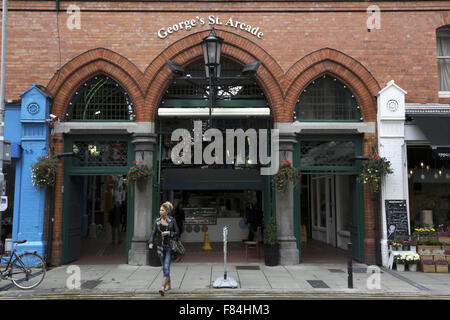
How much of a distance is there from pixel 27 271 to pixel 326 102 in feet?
30.1

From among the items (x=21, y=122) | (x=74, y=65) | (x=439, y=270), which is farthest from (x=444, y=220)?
(x=21, y=122)

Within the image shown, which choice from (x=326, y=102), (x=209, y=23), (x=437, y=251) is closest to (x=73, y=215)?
(x=209, y=23)

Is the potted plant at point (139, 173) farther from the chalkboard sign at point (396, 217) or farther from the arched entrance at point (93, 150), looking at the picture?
the chalkboard sign at point (396, 217)

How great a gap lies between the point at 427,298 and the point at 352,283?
4.70ft

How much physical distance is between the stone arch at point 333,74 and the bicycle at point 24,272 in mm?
7450

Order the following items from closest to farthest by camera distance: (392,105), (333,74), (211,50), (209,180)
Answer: (211,50) < (392,105) < (333,74) < (209,180)

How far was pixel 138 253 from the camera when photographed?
34.3ft

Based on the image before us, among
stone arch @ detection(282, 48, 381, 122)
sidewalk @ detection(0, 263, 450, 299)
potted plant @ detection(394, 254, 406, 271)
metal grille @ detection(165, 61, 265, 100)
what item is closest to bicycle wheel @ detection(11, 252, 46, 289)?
sidewalk @ detection(0, 263, 450, 299)

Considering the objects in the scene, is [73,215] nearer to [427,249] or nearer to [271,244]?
[271,244]

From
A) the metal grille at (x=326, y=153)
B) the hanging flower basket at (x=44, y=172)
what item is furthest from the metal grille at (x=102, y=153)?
the metal grille at (x=326, y=153)

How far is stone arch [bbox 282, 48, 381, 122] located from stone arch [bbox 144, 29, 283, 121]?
1.08 ft

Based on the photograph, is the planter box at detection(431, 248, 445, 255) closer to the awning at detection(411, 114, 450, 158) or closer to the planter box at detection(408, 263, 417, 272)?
the planter box at detection(408, 263, 417, 272)

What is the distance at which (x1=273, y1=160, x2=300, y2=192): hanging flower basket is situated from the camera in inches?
404

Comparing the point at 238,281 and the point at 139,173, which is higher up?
the point at 139,173
